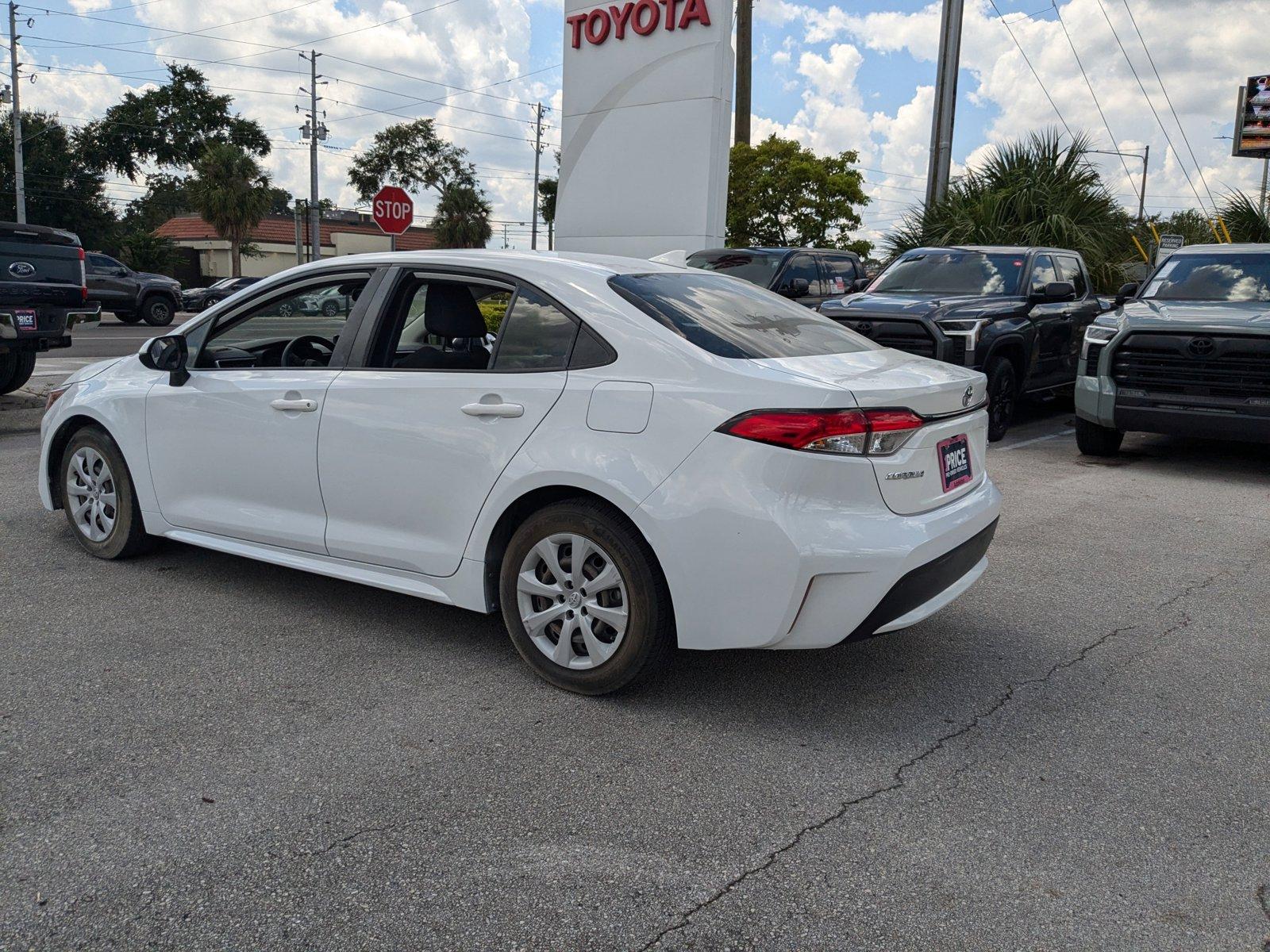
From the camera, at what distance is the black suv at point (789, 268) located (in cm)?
1295

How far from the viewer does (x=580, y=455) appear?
148 inches

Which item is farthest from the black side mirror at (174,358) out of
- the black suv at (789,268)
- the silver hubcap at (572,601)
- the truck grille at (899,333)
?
the black suv at (789,268)

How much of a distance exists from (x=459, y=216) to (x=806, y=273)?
173 feet

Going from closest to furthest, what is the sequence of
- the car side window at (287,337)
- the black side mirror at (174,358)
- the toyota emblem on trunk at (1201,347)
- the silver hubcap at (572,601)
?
the silver hubcap at (572,601)
the car side window at (287,337)
the black side mirror at (174,358)
the toyota emblem on trunk at (1201,347)

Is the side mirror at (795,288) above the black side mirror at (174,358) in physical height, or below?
above

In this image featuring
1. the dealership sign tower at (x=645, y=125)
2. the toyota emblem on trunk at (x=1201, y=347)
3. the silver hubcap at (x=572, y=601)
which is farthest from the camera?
the dealership sign tower at (x=645, y=125)

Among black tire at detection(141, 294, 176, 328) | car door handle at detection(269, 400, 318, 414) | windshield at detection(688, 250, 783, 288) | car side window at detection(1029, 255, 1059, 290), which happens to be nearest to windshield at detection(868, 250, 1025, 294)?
car side window at detection(1029, 255, 1059, 290)

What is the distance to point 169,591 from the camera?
510cm

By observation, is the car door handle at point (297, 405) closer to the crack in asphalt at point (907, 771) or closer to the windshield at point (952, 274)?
the crack in asphalt at point (907, 771)

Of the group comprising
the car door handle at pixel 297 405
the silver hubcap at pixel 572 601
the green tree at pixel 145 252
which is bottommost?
the silver hubcap at pixel 572 601

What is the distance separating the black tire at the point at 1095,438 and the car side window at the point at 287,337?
22.4 feet

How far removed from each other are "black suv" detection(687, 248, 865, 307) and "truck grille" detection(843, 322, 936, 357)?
2858mm

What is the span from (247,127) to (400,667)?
65769 millimetres

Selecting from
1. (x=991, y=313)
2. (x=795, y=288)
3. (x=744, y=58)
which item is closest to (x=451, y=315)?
(x=991, y=313)
